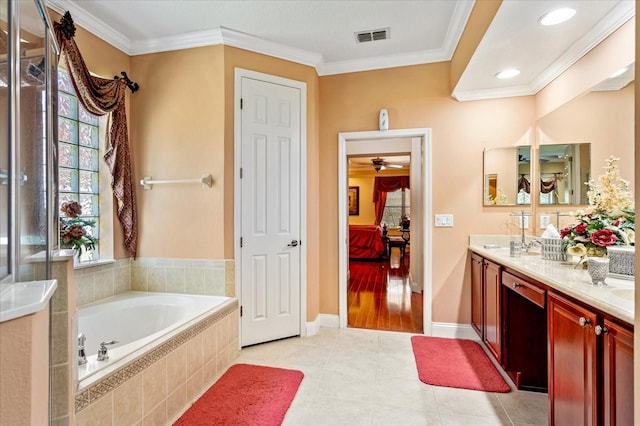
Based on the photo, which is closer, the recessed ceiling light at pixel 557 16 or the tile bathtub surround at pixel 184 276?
the recessed ceiling light at pixel 557 16

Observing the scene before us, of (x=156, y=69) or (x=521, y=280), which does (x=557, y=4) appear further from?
(x=156, y=69)

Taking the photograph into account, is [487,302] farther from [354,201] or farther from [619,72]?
[354,201]

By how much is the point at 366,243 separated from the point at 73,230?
5780 millimetres

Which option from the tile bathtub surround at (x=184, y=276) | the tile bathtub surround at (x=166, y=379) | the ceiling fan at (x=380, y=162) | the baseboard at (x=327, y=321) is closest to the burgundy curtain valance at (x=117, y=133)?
the tile bathtub surround at (x=184, y=276)

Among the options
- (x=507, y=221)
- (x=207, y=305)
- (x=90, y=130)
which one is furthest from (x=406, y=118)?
(x=90, y=130)

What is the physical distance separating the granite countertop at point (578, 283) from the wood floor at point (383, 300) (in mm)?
1334

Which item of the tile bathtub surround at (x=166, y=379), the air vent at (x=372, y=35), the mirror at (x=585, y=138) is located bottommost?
the tile bathtub surround at (x=166, y=379)

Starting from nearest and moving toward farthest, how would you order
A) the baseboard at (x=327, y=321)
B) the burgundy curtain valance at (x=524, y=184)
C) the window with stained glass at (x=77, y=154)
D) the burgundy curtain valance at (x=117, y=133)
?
1. the burgundy curtain valance at (x=117, y=133)
2. the window with stained glass at (x=77, y=154)
3. the burgundy curtain valance at (x=524, y=184)
4. the baseboard at (x=327, y=321)

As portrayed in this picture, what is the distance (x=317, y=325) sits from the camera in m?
3.11

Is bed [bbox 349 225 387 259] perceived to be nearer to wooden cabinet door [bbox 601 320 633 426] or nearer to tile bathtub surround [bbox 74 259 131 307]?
tile bathtub surround [bbox 74 259 131 307]

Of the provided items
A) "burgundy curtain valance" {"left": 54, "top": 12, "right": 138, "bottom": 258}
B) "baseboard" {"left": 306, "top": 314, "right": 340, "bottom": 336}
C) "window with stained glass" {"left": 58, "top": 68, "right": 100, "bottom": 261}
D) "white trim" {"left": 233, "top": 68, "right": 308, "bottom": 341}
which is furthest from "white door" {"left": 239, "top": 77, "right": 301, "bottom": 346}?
"window with stained glass" {"left": 58, "top": 68, "right": 100, "bottom": 261}

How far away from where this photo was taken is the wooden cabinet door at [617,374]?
101 cm

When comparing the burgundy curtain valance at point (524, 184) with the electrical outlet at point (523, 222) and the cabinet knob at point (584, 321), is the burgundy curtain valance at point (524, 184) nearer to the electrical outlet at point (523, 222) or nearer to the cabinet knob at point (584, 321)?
the electrical outlet at point (523, 222)

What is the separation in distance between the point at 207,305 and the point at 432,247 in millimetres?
2095
